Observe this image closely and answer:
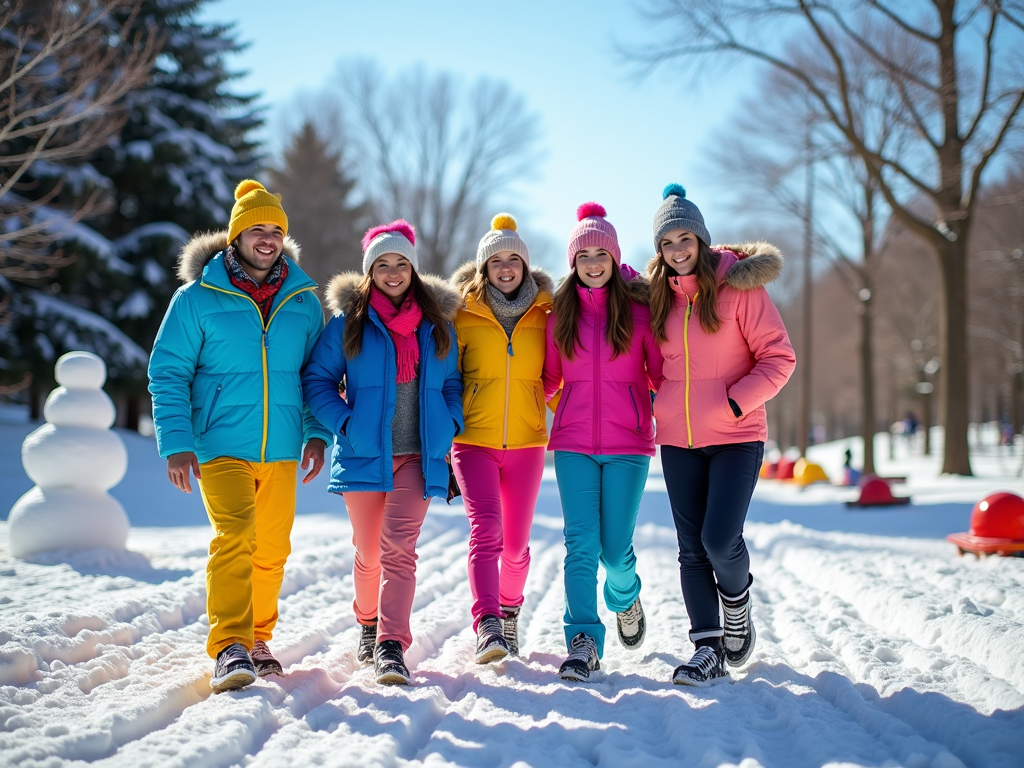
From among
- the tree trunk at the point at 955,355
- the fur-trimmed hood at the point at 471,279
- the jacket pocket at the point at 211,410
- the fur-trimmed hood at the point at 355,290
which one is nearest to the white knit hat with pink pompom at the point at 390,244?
the fur-trimmed hood at the point at 355,290

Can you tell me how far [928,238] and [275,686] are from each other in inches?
583

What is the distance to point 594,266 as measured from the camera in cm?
454

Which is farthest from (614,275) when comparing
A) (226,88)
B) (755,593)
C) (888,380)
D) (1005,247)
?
(888,380)

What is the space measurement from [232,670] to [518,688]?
1.34 metres

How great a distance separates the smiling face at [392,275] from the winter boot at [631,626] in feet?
7.20

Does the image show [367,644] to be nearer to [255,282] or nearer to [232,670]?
[232,670]

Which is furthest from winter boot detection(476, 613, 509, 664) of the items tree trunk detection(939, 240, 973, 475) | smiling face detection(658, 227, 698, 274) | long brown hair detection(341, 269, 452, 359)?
tree trunk detection(939, 240, 973, 475)

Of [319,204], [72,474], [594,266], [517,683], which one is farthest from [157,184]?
[517,683]

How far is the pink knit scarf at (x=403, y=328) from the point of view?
434 centimetres

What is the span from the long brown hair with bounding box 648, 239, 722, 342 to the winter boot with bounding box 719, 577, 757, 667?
1.40 metres

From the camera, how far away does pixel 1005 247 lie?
85.3 ft

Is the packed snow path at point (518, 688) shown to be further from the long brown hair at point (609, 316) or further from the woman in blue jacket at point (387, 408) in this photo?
the long brown hair at point (609, 316)

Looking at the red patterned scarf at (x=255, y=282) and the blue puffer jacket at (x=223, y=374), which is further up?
the red patterned scarf at (x=255, y=282)

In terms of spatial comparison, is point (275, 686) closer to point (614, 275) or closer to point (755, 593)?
point (614, 275)
